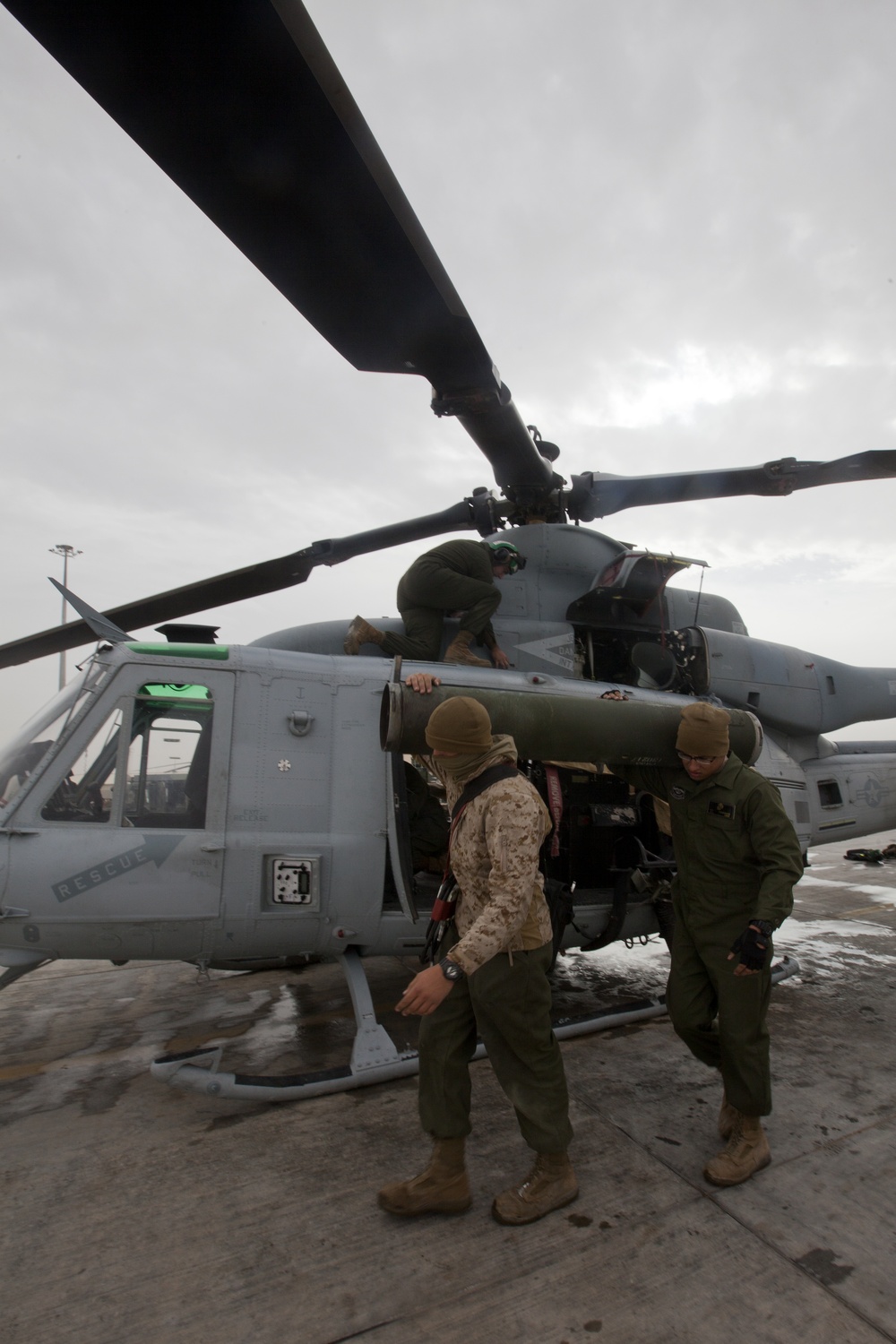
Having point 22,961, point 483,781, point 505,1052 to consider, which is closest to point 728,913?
point 505,1052

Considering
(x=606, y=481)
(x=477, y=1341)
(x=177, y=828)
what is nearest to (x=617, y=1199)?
(x=477, y=1341)

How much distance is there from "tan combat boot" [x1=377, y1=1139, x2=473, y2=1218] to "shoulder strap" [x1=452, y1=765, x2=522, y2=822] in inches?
44.4

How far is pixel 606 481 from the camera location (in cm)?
550

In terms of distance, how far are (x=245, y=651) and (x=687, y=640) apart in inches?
127

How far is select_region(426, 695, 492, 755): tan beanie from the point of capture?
2.45 meters

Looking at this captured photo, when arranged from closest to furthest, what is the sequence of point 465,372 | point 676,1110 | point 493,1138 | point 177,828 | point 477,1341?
1. point 477,1341
2. point 493,1138
3. point 676,1110
4. point 177,828
5. point 465,372

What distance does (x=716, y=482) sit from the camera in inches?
205

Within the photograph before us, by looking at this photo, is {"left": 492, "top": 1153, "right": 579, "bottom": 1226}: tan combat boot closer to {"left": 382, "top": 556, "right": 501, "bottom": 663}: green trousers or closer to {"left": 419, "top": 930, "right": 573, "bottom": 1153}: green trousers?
{"left": 419, "top": 930, "right": 573, "bottom": 1153}: green trousers

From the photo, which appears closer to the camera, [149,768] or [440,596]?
[149,768]

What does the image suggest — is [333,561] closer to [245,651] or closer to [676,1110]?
[245,651]

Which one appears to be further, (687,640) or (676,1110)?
(687,640)

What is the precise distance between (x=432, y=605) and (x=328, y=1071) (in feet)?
8.95

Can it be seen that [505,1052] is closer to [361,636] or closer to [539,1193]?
[539,1193]

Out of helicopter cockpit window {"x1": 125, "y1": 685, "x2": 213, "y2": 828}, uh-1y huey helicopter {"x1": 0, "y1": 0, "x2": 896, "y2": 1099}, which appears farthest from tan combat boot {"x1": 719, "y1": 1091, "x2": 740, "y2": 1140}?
helicopter cockpit window {"x1": 125, "y1": 685, "x2": 213, "y2": 828}
